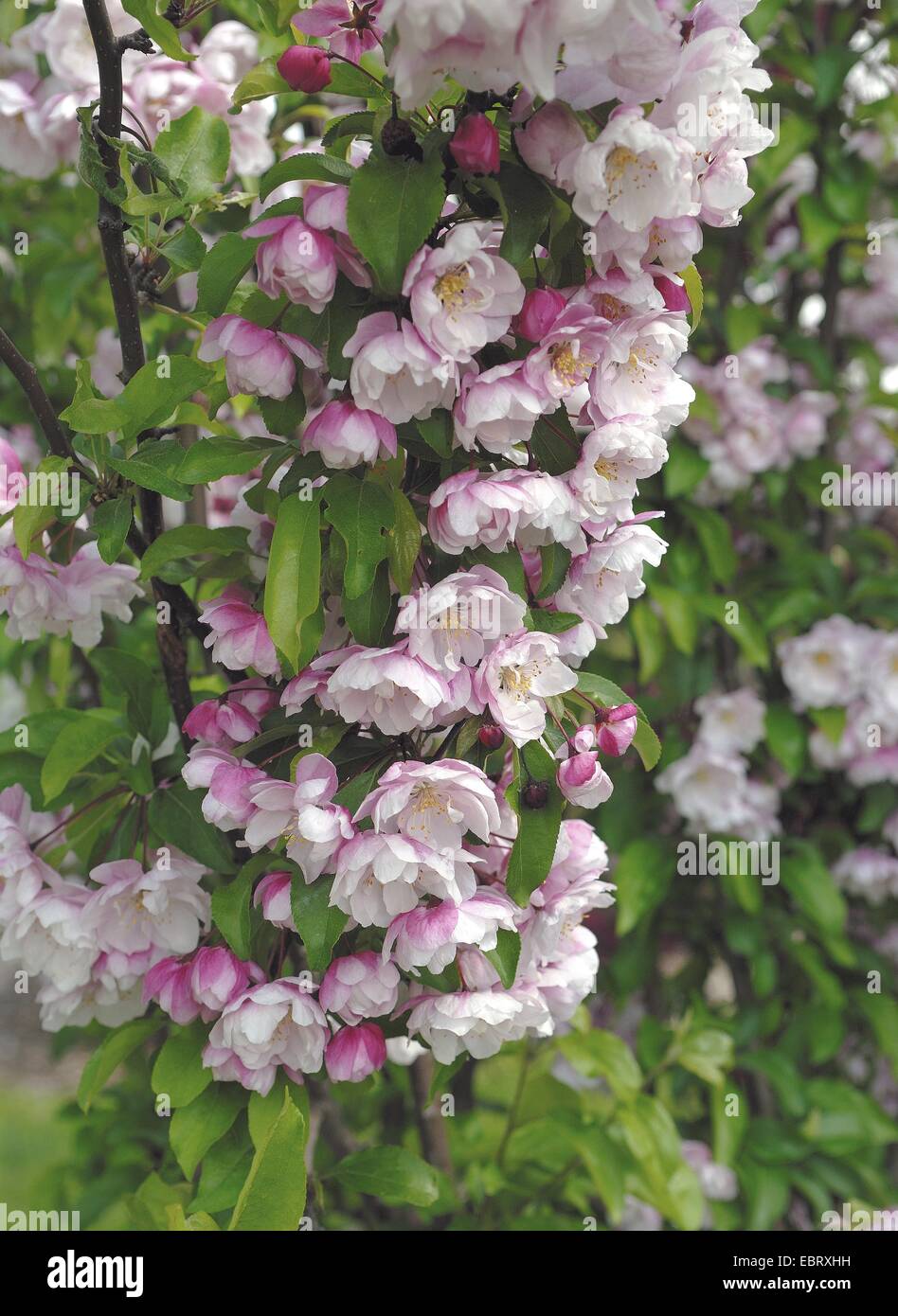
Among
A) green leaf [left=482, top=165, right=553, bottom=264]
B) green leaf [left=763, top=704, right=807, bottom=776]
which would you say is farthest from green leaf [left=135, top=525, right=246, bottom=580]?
green leaf [left=763, top=704, right=807, bottom=776]

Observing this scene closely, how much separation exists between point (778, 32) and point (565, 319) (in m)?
1.54

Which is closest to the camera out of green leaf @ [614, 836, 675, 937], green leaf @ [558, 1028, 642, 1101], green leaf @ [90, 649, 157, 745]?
green leaf @ [90, 649, 157, 745]

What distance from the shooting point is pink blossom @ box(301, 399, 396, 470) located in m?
0.82

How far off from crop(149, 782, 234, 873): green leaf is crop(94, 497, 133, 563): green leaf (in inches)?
9.9

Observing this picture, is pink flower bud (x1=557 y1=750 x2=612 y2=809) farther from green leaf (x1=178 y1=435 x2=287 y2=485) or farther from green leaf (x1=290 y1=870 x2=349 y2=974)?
green leaf (x1=178 y1=435 x2=287 y2=485)

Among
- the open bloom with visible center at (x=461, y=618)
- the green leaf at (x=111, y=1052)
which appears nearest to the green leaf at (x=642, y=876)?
the green leaf at (x=111, y=1052)

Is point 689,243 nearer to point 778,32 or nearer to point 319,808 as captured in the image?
point 319,808

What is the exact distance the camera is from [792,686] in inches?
77.7

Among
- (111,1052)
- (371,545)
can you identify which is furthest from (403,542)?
(111,1052)

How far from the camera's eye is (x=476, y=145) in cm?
76

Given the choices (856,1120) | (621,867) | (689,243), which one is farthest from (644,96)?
(856,1120)

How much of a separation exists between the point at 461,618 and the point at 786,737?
4.20ft

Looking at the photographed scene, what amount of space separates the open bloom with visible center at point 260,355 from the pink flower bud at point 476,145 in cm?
17

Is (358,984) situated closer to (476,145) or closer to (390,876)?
(390,876)
